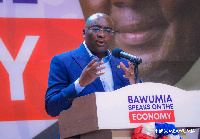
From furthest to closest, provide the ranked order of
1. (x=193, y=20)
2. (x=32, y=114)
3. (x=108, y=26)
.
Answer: (x=193, y=20), (x=32, y=114), (x=108, y=26)

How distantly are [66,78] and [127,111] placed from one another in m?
0.82

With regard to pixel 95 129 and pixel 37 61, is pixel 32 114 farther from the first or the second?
pixel 95 129

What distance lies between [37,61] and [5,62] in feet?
1.19

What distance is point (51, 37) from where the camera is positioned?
3.85m

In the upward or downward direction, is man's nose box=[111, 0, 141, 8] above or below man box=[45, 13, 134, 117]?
above

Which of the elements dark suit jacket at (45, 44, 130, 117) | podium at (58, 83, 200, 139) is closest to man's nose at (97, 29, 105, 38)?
dark suit jacket at (45, 44, 130, 117)

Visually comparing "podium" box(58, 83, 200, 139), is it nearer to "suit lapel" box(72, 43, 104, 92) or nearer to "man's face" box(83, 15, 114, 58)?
"suit lapel" box(72, 43, 104, 92)

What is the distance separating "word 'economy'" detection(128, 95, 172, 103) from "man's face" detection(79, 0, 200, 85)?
2252 millimetres

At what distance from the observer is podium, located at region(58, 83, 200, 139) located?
1.63 metres

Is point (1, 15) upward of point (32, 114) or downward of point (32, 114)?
upward

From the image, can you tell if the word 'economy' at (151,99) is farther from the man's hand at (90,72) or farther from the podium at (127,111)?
the man's hand at (90,72)

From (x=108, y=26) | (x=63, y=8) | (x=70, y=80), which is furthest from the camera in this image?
(x=63, y=8)

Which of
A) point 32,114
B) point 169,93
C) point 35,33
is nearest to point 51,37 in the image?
point 35,33

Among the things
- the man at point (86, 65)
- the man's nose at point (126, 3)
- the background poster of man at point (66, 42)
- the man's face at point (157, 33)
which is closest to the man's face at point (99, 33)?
the man at point (86, 65)
